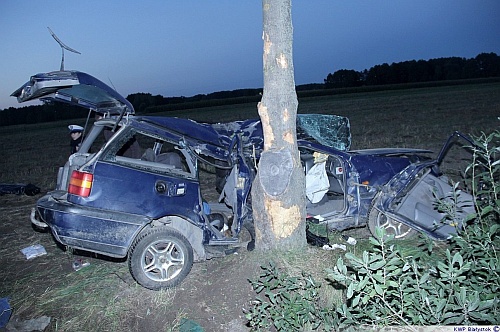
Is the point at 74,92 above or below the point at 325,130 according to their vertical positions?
above

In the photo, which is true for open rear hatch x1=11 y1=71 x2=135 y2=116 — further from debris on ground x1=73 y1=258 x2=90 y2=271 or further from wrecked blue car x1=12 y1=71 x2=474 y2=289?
debris on ground x1=73 y1=258 x2=90 y2=271

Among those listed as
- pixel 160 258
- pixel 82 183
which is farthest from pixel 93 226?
pixel 160 258

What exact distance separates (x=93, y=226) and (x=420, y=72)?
275 ft

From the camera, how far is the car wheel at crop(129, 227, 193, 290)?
4.67m

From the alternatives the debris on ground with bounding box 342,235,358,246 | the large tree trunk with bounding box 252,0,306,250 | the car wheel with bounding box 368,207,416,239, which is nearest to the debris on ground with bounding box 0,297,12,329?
the large tree trunk with bounding box 252,0,306,250

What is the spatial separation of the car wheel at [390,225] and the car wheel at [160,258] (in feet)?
7.98

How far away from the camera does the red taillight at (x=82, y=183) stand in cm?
449

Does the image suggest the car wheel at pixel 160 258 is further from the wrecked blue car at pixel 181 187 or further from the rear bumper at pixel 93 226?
the rear bumper at pixel 93 226

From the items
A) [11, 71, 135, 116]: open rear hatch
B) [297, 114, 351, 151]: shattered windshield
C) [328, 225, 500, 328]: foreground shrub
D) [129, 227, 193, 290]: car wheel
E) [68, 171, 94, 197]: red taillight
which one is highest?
[11, 71, 135, 116]: open rear hatch

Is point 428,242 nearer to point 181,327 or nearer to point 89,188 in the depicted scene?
point 181,327

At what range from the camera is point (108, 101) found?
17.5 feet

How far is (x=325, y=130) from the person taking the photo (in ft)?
21.0

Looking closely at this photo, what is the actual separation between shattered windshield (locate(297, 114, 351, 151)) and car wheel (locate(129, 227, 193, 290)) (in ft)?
7.64

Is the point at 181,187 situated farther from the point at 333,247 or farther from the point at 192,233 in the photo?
the point at 333,247
